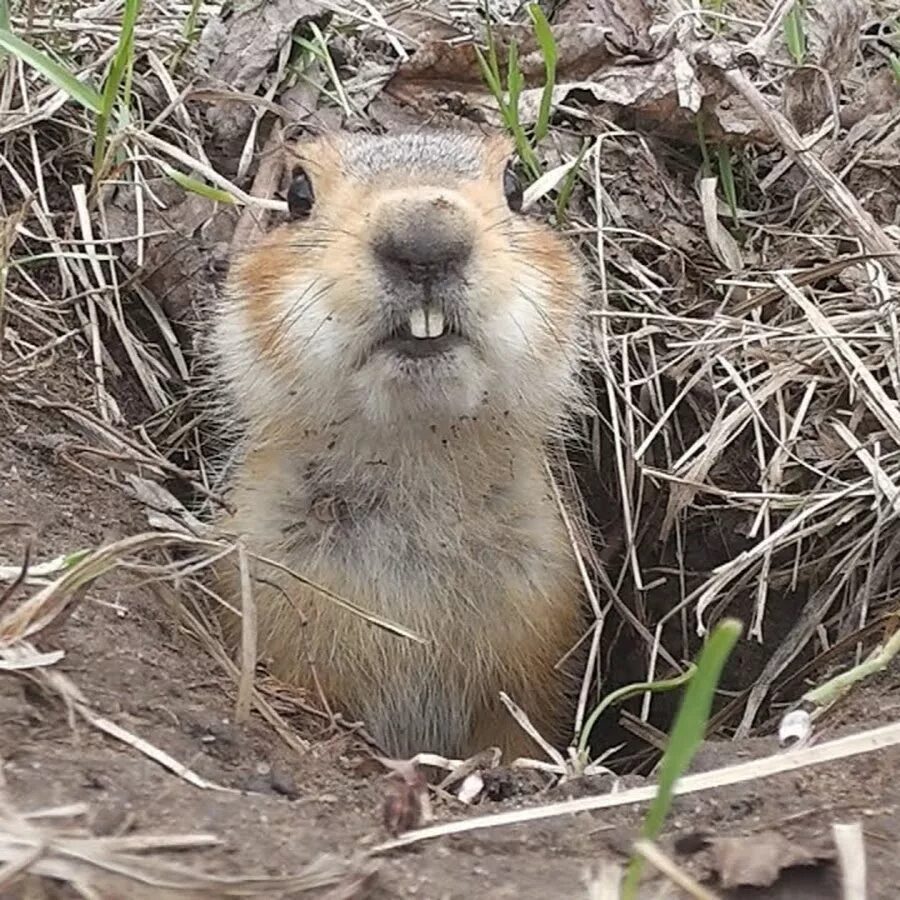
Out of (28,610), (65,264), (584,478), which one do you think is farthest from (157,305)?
(28,610)

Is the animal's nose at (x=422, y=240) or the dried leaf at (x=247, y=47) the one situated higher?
the dried leaf at (x=247, y=47)

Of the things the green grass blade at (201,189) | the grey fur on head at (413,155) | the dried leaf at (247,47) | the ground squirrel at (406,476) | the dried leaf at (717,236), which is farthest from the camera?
the dried leaf at (247,47)

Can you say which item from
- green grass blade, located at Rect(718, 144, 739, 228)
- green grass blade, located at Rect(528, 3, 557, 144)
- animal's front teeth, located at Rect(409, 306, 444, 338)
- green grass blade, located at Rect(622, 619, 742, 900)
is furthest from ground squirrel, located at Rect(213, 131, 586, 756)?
green grass blade, located at Rect(622, 619, 742, 900)

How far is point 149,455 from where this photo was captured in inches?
148

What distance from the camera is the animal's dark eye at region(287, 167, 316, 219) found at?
138 inches

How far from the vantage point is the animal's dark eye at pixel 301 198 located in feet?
11.5

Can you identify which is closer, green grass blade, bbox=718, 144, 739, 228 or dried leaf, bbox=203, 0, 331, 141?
green grass blade, bbox=718, 144, 739, 228

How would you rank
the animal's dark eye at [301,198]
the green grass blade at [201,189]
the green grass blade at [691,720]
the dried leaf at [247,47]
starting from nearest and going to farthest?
the green grass blade at [691,720], the animal's dark eye at [301,198], the green grass blade at [201,189], the dried leaf at [247,47]

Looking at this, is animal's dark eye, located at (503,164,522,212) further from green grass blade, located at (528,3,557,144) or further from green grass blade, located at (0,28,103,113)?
green grass blade, located at (0,28,103,113)

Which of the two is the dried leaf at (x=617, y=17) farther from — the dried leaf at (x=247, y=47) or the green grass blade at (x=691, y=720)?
the green grass blade at (x=691, y=720)

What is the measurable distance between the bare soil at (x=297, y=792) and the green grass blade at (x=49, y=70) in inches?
44.5

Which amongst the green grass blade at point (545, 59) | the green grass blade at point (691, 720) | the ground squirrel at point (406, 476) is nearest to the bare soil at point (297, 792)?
the green grass blade at point (691, 720)

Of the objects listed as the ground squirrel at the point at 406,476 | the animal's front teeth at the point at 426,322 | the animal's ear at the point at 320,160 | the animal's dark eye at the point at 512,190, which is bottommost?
the ground squirrel at the point at 406,476

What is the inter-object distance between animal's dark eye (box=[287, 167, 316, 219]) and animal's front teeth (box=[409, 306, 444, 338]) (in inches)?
29.3
